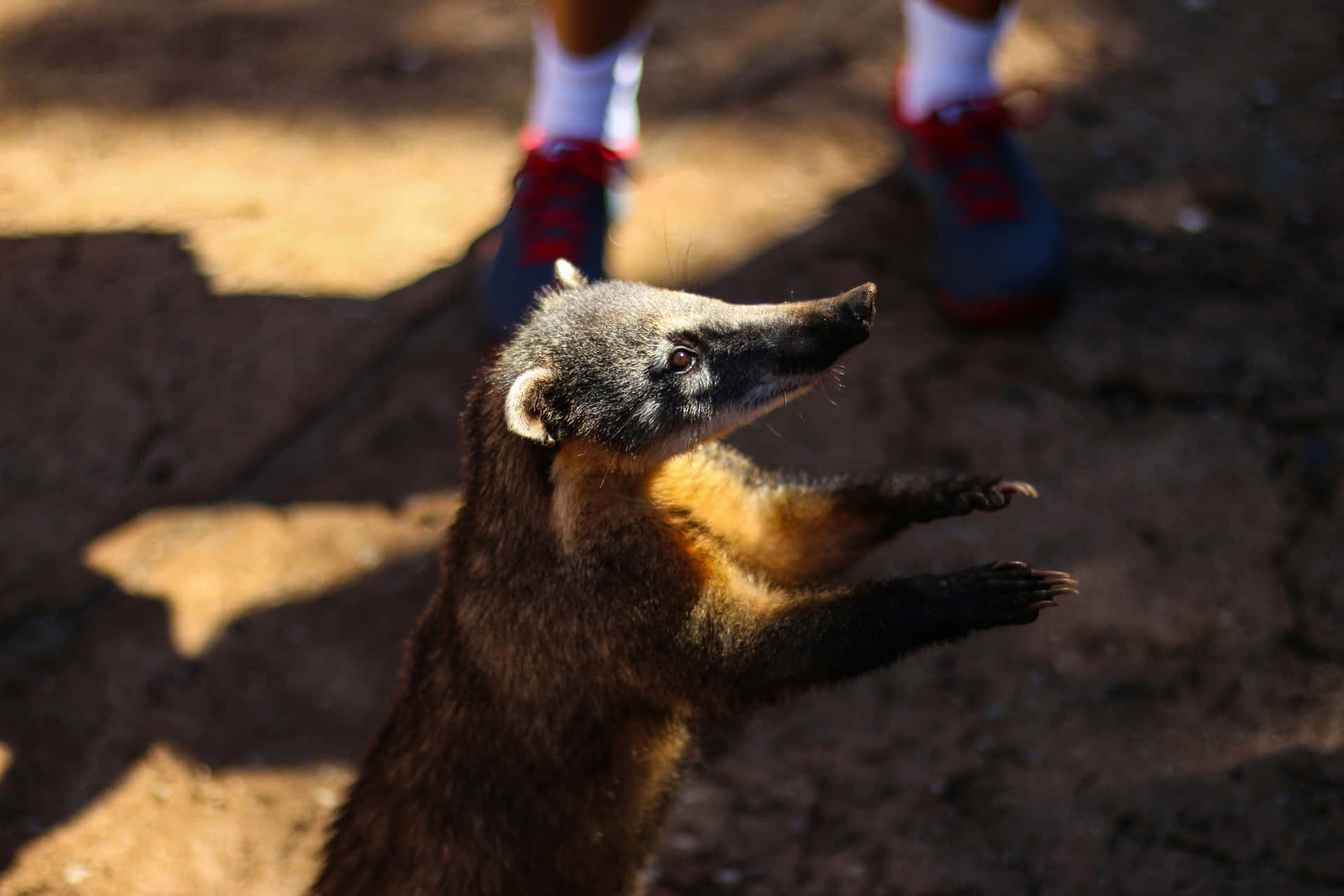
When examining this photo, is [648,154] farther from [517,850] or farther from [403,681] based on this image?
[517,850]

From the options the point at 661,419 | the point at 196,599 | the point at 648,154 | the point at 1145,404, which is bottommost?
the point at 196,599

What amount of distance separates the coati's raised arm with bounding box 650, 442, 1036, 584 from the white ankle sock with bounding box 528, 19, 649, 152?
5.81 feet

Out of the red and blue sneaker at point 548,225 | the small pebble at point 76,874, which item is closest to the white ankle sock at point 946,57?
the red and blue sneaker at point 548,225

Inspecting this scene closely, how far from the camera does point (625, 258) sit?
4191mm

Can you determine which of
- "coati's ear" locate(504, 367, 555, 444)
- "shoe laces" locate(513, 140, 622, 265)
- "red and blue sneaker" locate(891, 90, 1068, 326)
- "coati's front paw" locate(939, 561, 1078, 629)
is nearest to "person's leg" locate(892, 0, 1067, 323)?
"red and blue sneaker" locate(891, 90, 1068, 326)

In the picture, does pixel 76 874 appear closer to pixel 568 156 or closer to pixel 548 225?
pixel 548 225

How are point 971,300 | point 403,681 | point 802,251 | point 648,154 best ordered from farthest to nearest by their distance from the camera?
→ 1. point 648,154
2. point 802,251
3. point 971,300
4. point 403,681

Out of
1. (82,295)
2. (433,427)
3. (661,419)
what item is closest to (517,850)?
(661,419)

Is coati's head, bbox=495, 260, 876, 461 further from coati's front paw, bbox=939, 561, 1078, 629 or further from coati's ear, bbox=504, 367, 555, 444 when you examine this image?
coati's front paw, bbox=939, 561, 1078, 629

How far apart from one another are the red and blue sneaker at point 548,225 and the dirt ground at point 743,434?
11.4 inches

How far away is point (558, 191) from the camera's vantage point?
12.6 feet

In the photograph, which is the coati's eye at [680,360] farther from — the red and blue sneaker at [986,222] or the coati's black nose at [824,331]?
the red and blue sneaker at [986,222]

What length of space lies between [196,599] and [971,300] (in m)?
2.67

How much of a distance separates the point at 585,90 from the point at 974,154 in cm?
141
